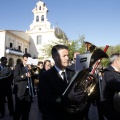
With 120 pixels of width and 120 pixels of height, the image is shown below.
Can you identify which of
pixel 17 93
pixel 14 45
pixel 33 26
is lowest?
pixel 17 93

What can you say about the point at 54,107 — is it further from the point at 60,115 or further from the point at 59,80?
the point at 59,80

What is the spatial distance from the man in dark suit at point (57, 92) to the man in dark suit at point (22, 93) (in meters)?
→ 2.79

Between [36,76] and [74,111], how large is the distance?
3845 mm

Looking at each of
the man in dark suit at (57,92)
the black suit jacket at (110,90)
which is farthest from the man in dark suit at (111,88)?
the man in dark suit at (57,92)

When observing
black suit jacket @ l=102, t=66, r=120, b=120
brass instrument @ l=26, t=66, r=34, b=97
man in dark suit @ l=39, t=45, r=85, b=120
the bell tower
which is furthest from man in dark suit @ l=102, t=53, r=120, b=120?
the bell tower

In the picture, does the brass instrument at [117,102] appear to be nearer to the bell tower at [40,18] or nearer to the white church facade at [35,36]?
the white church facade at [35,36]

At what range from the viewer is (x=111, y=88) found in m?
3.69

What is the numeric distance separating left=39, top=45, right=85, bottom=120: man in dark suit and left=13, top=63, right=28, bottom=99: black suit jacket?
9.23 ft

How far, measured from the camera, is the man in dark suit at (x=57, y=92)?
2.71 metres

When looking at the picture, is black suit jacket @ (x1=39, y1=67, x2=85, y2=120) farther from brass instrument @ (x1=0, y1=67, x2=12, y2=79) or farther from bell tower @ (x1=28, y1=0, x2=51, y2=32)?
bell tower @ (x1=28, y1=0, x2=51, y2=32)

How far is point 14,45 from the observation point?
173 feet

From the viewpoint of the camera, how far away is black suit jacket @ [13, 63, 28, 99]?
580 cm

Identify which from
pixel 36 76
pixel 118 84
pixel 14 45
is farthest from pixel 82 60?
pixel 14 45

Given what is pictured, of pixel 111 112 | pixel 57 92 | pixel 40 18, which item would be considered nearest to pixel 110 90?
pixel 111 112
